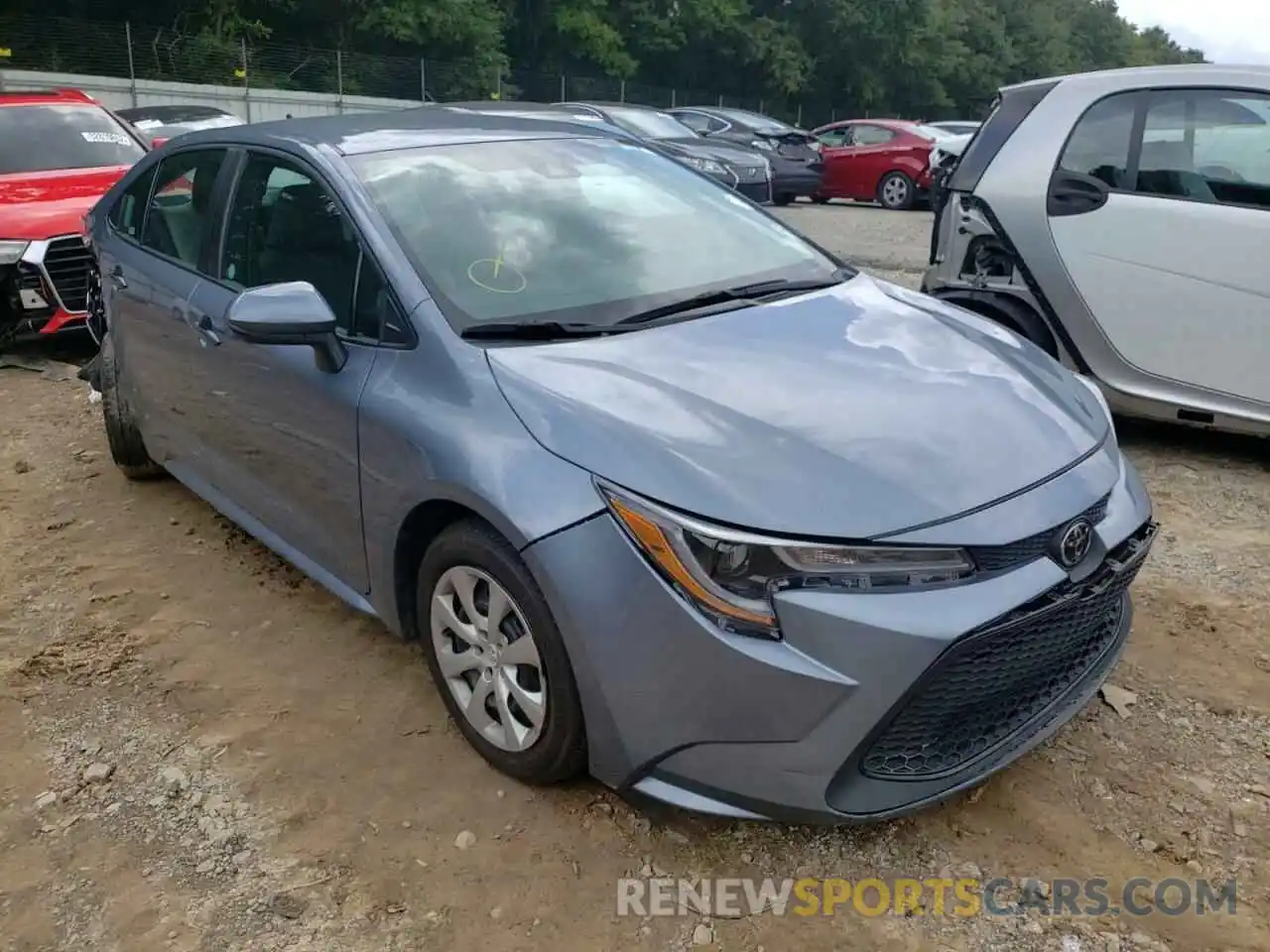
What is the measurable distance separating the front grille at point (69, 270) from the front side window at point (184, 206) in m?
2.66

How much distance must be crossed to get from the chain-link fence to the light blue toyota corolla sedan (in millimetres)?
22165

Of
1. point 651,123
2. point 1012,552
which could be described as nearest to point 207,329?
point 1012,552

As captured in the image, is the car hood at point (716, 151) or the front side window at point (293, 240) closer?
the front side window at point (293, 240)

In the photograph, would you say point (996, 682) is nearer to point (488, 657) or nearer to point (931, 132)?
point (488, 657)

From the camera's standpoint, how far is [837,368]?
2.64 metres

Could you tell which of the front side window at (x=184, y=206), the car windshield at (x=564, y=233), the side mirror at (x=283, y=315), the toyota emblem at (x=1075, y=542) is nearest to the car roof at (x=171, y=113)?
the front side window at (x=184, y=206)

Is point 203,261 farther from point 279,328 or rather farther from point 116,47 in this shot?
point 116,47

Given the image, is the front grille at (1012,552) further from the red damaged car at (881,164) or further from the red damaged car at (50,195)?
the red damaged car at (881,164)

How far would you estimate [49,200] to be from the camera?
6.77 m

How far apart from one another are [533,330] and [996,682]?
1.39 meters

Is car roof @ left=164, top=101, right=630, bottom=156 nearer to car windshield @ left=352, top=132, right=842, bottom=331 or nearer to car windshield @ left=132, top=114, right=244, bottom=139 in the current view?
car windshield @ left=352, top=132, right=842, bottom=331

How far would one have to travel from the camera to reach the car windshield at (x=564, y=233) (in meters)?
2.89

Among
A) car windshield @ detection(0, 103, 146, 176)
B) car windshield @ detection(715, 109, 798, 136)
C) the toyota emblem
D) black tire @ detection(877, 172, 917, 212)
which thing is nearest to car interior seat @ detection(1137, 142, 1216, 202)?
the toyota emblem

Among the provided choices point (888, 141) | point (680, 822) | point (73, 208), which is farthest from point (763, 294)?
point (888, 141)
